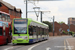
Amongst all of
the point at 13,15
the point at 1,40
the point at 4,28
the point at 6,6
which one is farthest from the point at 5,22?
the point at 13,15

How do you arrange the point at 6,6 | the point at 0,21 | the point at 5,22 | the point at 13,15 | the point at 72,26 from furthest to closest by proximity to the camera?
the point at 72,26
the point at 13,15
the point at 6,6
the point at 5,22
the point at 0,21

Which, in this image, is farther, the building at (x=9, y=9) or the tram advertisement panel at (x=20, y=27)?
the building at (x=9, y=9)

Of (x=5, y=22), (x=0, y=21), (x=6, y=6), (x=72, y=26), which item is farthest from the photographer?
(x=72, y=26)

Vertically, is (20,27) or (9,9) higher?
(9,9)

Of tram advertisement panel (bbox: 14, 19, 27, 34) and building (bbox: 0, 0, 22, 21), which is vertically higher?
building (bbox: 0, 0, 22, 21)

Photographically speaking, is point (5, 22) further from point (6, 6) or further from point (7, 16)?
point (6, 6)

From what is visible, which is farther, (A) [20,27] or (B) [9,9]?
(B) [9,9]

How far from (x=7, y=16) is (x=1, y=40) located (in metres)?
3.99

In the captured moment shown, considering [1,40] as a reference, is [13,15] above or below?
above

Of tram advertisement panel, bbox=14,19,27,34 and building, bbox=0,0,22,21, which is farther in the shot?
building, bbox=0,0,22,21

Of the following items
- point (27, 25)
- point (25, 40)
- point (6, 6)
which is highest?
point (6, 6)

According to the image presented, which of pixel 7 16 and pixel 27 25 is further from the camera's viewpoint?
pixel 7 16

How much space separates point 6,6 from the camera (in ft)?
222

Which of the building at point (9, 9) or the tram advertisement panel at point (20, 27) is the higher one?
the building at point (9, 9)
